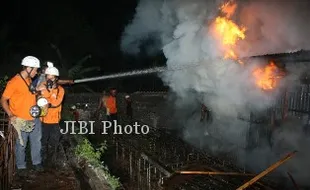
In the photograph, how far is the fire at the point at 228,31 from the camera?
11805mm

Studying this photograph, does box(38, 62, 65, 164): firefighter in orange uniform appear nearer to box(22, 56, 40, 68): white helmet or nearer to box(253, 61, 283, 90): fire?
box(22, 56, 40, 68): white helmet

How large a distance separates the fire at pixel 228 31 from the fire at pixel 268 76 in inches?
49.6

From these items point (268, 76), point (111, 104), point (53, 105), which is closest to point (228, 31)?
point (268, 76)

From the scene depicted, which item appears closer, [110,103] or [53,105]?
[53,105]

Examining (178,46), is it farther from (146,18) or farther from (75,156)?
(75,156)

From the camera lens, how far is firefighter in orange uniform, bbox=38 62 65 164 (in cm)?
693

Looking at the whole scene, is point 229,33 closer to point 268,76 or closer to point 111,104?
point 268,76

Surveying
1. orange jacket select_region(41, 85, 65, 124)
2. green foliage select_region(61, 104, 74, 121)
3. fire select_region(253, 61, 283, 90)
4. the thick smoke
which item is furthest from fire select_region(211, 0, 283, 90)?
green foliage select_region(61, 104, 74, 121)

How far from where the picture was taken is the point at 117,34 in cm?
3042

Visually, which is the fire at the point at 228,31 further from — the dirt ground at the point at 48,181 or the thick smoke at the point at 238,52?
the dirt ground at the point at 48,181

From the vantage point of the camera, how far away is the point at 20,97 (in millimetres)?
6293

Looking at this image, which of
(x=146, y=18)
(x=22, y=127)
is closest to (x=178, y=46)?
(x=146, y=18)

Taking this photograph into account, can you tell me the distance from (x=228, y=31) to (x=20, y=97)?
27.8 ft

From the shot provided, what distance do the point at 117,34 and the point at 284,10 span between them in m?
22.0
